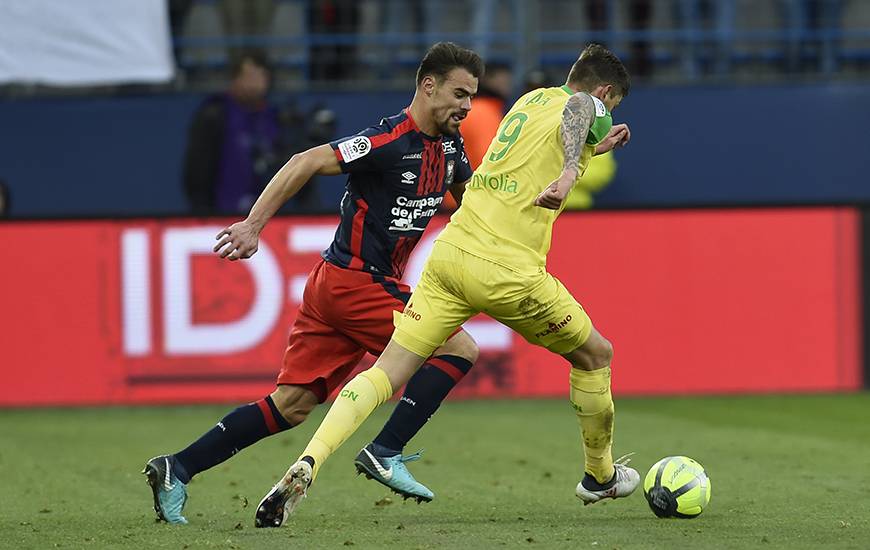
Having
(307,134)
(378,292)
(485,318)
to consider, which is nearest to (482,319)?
(485,318)

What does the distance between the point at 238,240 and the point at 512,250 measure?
106 cm

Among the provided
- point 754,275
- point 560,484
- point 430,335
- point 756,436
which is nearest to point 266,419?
point 430,335

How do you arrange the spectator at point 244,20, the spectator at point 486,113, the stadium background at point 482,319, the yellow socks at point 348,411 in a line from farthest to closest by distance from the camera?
1. the spectator at point 244,20
2. the spectator at point 486,113
3. the stadium background at point 482,319
4. the yellow socks at point 348,411

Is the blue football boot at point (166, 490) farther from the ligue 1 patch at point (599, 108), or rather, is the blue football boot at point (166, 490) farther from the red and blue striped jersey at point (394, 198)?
the ligue 1 patch at point (599, 108)

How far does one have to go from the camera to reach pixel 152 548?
223 inches

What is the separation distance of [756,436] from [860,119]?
5.94 meters

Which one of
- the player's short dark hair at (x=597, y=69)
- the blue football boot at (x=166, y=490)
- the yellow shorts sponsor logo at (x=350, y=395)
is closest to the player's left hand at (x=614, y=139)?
the player's short dark hair at (x=597, y=69)

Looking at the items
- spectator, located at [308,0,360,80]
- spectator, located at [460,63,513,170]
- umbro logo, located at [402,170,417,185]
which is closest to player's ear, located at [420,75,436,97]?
umbro logo, located at [402,170,417,185]

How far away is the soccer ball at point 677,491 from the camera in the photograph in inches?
251

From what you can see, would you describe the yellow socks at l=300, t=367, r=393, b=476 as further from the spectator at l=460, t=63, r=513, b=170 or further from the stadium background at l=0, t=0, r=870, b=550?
the spectator at l=460, t=63, r=513, b=170

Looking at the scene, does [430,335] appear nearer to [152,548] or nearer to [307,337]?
[307,337]

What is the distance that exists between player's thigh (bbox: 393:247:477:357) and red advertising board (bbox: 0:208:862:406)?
220 inches

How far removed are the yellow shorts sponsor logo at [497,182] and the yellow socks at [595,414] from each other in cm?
81

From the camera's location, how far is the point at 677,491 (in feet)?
20.9
